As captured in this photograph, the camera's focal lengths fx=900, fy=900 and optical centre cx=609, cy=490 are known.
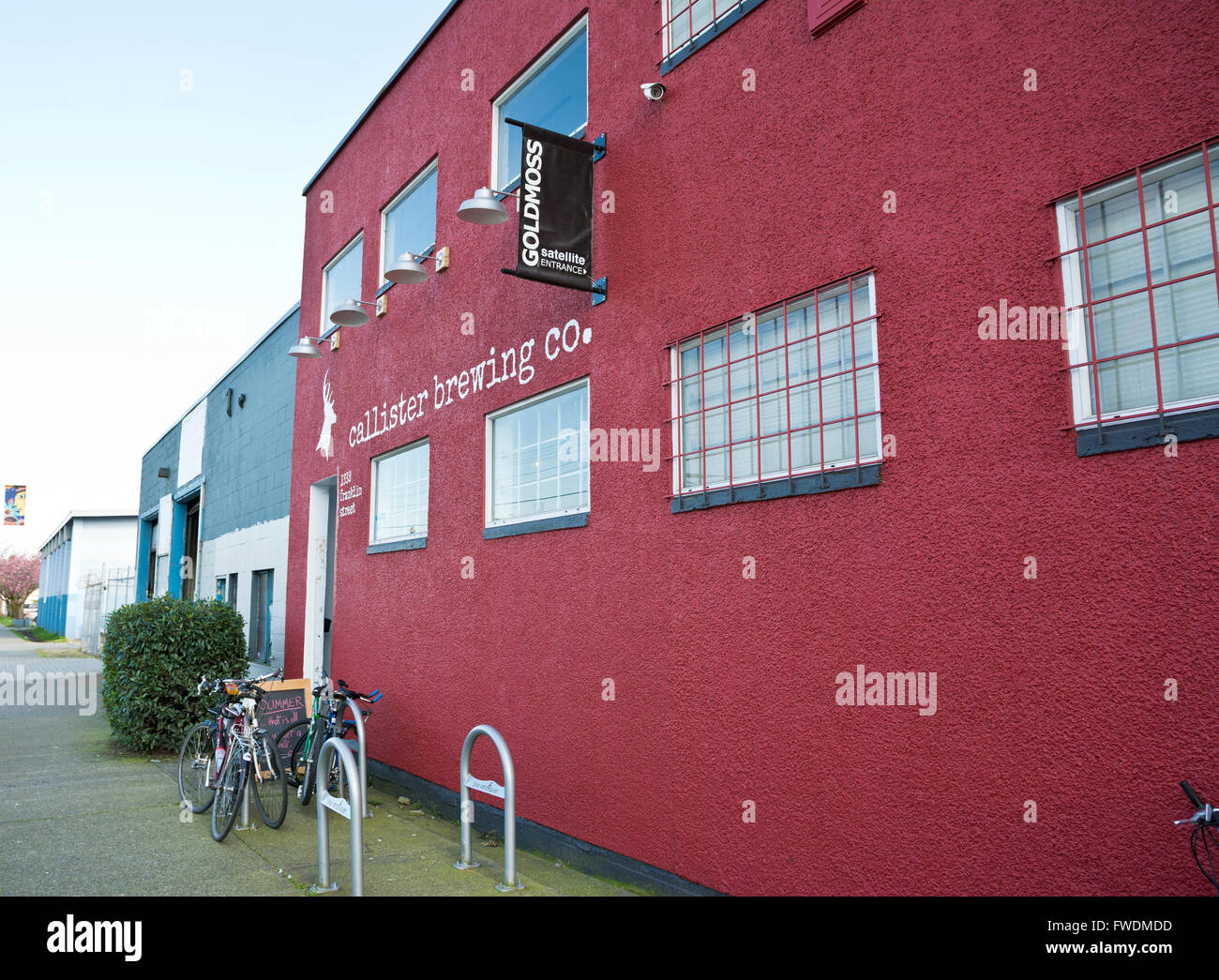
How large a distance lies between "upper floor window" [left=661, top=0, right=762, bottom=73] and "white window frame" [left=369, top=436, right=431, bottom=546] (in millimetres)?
4005

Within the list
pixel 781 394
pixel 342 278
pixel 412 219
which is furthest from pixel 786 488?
pixel 342 278

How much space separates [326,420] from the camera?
10.8 metres

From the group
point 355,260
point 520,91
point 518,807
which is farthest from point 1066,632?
point 355,260

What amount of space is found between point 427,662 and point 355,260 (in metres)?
5.22

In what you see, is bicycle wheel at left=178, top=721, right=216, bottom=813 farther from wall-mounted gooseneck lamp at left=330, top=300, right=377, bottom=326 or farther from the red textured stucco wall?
wall-mounted gooseneck lamp at left=330, top=300, right=377, bottom=326

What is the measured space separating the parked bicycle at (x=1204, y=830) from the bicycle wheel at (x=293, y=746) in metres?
6.49

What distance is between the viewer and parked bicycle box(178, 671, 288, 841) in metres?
6.21

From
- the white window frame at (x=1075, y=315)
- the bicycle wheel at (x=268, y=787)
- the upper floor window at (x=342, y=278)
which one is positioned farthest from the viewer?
the upper floor window at (x=342, y=278)

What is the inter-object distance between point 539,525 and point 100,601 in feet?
86.8

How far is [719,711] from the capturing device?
185 inches

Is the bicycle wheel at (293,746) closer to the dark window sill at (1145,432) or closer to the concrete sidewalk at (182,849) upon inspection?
the concrete sidewalk at (182,849)

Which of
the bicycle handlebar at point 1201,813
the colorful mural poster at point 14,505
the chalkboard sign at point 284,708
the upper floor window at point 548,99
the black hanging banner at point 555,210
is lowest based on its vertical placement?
the chalkboard sign at point 284,708

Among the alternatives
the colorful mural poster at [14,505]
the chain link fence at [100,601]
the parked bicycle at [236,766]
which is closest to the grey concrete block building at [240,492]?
the parked bicycle at [236,766]

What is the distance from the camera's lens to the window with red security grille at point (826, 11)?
4324 millimetres
